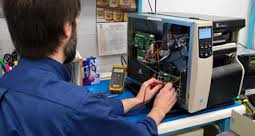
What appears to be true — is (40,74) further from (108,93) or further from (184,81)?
(108,93)

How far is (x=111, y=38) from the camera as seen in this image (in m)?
1.90

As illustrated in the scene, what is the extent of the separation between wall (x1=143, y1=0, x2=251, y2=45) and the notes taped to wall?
27 cm

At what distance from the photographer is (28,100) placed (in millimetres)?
739

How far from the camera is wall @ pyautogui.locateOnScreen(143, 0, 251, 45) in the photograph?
2.07 metres

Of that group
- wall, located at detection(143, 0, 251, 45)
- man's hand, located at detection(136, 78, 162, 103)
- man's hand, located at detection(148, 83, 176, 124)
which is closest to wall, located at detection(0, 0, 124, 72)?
wall, located at detection(143, 0, 251, 45)

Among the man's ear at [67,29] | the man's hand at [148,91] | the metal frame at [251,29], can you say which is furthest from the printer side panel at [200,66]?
the metal frame at [251,29]

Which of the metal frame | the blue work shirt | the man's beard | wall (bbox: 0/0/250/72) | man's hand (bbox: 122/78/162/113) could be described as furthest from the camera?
the metal frame

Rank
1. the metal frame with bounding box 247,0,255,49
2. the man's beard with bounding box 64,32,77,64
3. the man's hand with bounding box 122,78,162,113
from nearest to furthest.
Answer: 1. the man's beard with bounding box 64,32,77,64
2. the man's hand with bounding box 122,78,162,113
3. the metal frame with bounding box 247,0,255,49

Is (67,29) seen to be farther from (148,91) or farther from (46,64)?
(148,91)

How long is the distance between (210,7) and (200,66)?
4.23 ft

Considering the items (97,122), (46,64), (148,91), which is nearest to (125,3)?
(148,91)

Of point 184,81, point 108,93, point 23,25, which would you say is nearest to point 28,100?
point 23,25

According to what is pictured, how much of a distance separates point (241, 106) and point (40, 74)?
1.08 metres

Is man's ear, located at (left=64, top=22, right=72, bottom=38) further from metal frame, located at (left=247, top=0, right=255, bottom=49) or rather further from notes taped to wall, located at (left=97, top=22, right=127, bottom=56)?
metal frame, located at (left=247, top=0, right=255, bottom=49)
